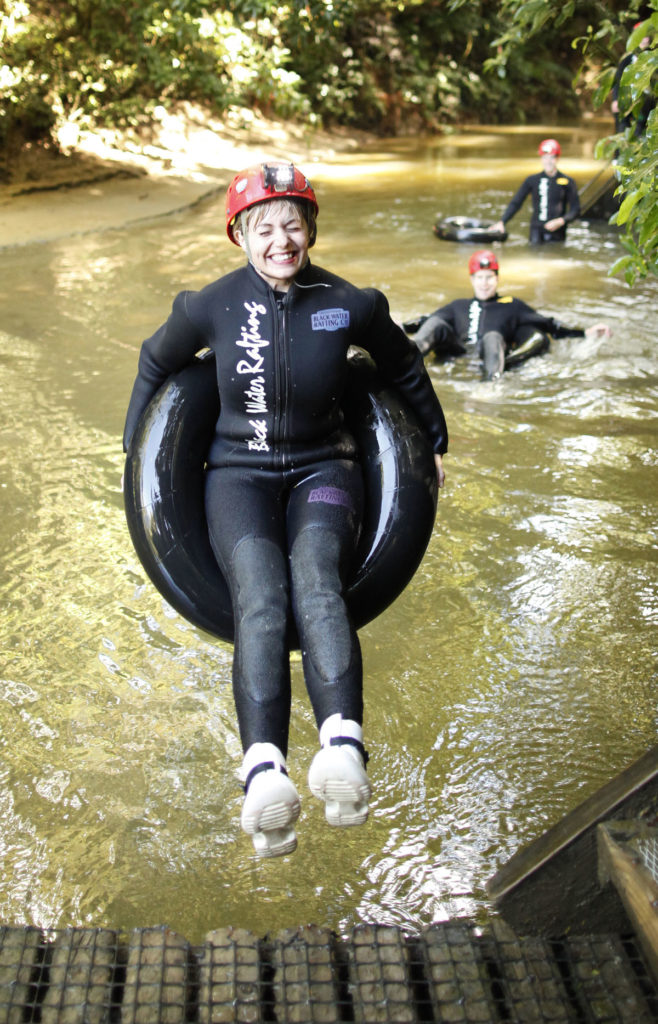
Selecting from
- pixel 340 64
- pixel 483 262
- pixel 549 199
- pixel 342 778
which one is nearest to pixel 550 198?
pixel 549 199

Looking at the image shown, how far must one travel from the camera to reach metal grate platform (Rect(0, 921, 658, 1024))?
2170mm

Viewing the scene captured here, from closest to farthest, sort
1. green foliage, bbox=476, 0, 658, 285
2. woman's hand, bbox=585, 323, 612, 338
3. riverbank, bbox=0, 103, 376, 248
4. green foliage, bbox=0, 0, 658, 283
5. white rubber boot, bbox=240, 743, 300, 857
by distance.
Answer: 1. white rubber boot, bbox=240, 743, 300, 857
2. green foliage, bbox=476, 0, 658, 285
3. green foliage, bbox=0, 0, 658, 283
4. woman's hand, bbox=585, 323, 612, 338
5. riverbank, bbox=0, 103, 376, 248

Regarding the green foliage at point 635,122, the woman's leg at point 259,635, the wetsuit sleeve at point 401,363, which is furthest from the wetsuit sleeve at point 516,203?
the woman's leg at point 259,635

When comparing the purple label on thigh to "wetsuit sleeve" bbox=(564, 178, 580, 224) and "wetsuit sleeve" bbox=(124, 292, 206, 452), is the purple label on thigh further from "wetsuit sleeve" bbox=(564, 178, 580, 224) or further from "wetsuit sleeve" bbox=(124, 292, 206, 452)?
"wetsuit sleeve" bbox=(564, 178, 580, 224)

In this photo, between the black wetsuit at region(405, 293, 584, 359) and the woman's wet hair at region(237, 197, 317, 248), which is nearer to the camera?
the woman's wet hair at region(237, 197, 317, 248)

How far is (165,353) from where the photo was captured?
286 cm

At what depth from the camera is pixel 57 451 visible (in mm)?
5285

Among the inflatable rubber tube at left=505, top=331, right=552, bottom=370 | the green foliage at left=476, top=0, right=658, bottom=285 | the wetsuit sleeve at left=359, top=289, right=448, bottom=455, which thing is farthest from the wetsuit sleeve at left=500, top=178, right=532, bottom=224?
the wetsuit sleeve at left=359, top=289, right=448, bottom=455

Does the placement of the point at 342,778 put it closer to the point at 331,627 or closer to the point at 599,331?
the point at 331,627

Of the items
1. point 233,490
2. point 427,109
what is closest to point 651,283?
point 233,490

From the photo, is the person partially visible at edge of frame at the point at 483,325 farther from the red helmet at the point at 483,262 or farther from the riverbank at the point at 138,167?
the riverbank at the point at 138,167

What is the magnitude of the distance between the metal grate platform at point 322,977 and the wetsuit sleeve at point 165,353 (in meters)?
1.38

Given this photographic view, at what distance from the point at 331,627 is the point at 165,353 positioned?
3.32ft

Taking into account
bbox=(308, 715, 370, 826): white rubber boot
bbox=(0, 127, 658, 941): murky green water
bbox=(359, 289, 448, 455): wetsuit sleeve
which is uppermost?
bbox=(359, 289, 448, 455): wetsuit sleeve
